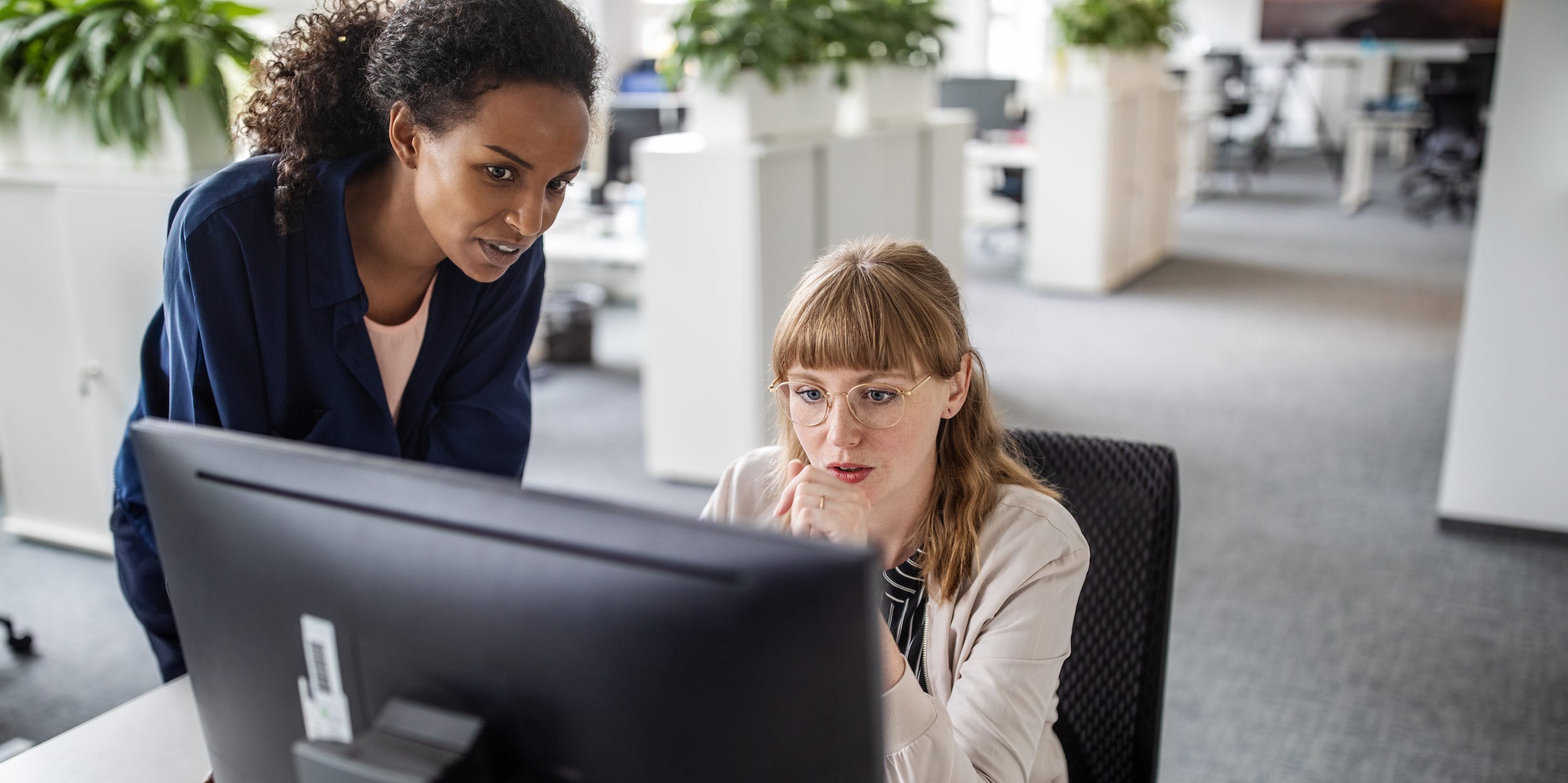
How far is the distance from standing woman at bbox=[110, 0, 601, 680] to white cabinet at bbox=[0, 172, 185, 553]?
1.71 m

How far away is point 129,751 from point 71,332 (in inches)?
91.8

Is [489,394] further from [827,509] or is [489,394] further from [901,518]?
[827,509]

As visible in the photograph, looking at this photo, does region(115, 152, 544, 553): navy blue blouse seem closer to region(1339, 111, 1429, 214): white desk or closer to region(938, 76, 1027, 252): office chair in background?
region(938, 76, 1027, 252): office chair in background

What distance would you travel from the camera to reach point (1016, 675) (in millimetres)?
1053

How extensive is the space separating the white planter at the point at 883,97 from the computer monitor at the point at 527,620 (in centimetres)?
345

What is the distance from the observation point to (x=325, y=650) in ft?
2.24

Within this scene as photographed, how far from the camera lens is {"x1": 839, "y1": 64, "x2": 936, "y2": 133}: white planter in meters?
4.14

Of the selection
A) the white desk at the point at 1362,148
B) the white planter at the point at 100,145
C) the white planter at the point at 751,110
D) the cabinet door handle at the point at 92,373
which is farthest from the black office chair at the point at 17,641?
the white desk at the point at 1362,148

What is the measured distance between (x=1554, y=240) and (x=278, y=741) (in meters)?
3.34

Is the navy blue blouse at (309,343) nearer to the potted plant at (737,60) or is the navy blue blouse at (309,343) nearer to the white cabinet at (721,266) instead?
the white cabinet at (721,266)

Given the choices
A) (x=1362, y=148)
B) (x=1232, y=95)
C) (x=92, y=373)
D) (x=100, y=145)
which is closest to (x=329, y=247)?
(x=100, y=145)

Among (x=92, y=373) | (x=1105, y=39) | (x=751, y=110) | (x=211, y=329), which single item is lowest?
(x=92, y=373)

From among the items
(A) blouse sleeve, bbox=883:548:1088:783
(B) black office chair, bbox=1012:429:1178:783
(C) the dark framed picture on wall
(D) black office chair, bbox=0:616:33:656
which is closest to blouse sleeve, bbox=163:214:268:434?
(A) blouse sleeve, bbox=883:548:1088:783

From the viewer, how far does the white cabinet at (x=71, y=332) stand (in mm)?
2863
